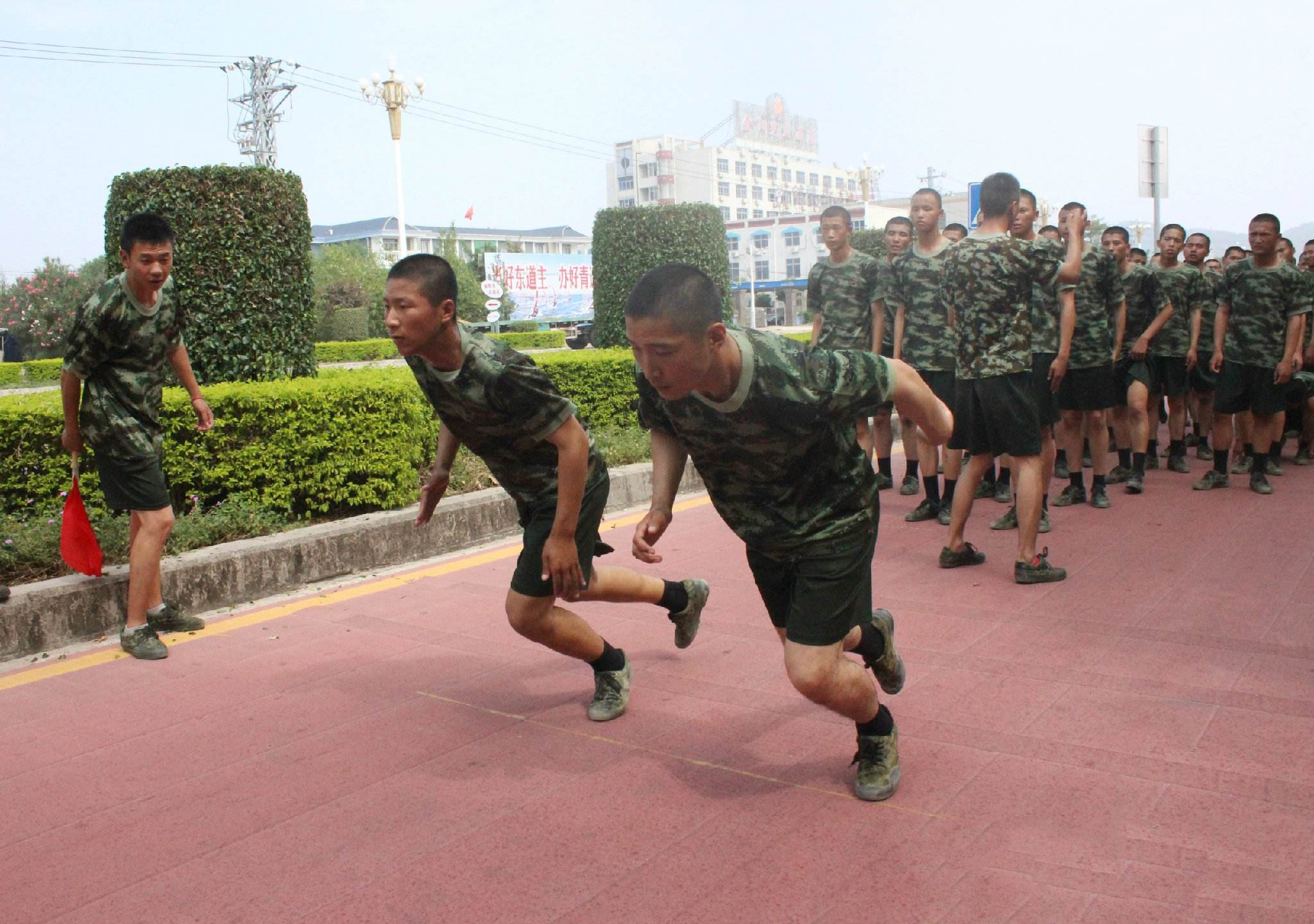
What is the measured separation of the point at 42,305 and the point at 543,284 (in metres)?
32.3

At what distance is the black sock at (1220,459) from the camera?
8.76 m

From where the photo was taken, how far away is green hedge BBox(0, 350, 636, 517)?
6.34 metres

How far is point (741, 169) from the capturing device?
382ft

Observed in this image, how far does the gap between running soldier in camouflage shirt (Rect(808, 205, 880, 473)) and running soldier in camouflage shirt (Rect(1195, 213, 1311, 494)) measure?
8.71 feet

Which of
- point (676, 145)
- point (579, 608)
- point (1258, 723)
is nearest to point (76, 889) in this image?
point (579, 608)

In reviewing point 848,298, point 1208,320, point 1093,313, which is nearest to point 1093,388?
point 1093,313

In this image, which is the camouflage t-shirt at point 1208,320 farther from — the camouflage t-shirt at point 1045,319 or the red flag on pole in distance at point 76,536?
the red flag on pole in distance at point 76,536

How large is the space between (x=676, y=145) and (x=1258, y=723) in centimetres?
11367

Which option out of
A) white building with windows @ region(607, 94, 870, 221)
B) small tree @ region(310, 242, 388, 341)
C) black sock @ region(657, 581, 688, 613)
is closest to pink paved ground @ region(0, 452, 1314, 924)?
black sock @ region(657, 581, 688, 613)

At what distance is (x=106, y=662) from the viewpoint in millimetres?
5152

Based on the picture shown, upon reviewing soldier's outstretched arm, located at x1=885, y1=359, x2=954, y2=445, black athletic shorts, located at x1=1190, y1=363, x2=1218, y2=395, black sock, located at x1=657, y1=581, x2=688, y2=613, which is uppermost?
soldier's outstretched arm, located at x1=885, y1=359, x2=954, y2=445

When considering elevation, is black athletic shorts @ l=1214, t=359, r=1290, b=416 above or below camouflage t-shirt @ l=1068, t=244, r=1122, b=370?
below

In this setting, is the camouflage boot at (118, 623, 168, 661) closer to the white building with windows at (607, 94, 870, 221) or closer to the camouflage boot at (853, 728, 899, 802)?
the camouflage boot at (853, 728, 899, 802)

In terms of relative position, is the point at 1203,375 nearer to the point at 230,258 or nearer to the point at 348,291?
the point at 230,258
